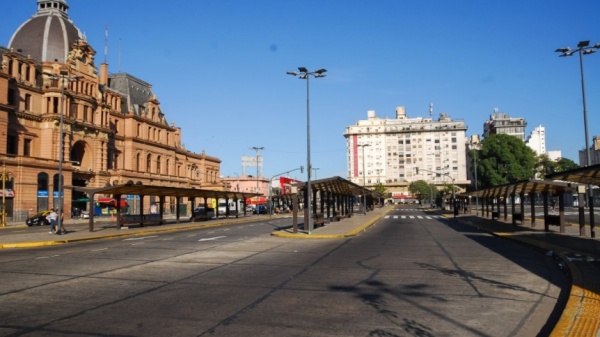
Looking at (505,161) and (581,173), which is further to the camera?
(505,161)

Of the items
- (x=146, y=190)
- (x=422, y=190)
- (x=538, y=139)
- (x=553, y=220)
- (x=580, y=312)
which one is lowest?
(x=580, y=312)

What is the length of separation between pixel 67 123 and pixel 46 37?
13285 millimetres

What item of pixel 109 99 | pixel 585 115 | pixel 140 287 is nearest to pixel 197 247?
pixel 140 287

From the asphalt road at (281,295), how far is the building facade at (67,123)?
31751mm

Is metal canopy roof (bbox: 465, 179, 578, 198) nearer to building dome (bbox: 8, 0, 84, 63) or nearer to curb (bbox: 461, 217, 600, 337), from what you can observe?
curb (bbox: 461, 217, 600, 337)

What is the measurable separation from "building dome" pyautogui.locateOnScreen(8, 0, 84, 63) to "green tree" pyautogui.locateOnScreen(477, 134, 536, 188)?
6596 centimetres

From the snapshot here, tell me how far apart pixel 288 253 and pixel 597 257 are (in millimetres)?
9770

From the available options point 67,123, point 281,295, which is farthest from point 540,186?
point 67,123

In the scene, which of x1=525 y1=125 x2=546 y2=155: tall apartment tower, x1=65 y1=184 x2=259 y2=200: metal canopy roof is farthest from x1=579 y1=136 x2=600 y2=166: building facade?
x1=65 y1=184 x2=259 y2=200: metal canopy roof

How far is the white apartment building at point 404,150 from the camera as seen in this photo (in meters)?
154

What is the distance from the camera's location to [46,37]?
62.3 m

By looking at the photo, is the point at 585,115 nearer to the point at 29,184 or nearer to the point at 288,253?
the point at 288,253

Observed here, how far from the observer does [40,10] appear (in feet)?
223

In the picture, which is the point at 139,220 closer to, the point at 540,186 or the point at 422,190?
the point at 540,186
